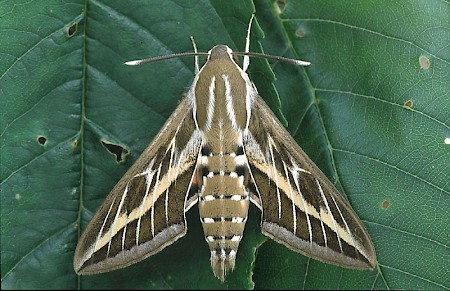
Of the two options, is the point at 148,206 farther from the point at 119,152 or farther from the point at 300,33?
the point at 300,33

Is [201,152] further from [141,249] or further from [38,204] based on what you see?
A: [38,204]

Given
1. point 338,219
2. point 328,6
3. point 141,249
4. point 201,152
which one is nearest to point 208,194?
point 201,152

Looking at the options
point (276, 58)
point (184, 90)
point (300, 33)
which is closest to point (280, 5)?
point (300, 33)

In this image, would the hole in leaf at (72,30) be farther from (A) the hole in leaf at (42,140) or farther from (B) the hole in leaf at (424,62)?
(B) the hole in leaf at (424,62)

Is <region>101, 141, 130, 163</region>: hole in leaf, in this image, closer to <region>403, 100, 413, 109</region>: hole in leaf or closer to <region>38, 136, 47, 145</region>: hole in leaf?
<region>38, 136, 47, 145</region>: hole in leaf

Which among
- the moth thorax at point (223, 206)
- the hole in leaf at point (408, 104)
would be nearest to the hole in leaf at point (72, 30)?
the moth thorax at point (223, 206)
